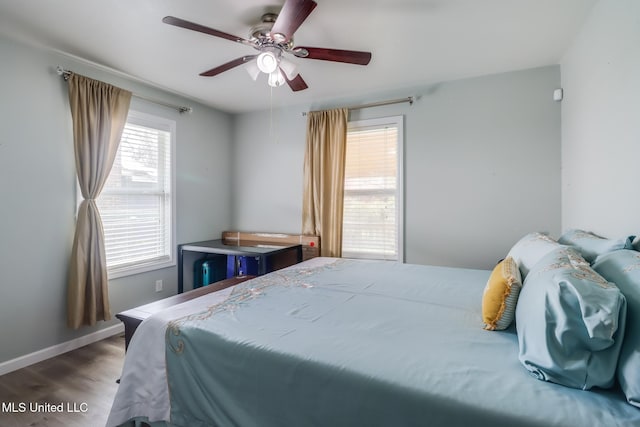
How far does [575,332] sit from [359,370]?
0.64 m

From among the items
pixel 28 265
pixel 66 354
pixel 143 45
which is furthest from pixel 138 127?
pixel 66 354

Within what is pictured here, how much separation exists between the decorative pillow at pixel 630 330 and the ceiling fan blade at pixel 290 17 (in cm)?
168

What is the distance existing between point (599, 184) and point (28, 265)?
396cm

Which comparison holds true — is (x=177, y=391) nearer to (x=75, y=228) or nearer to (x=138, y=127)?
(x=75, y=228)

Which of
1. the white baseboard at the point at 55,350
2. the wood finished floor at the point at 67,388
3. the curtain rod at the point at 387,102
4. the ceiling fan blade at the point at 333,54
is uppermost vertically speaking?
the curtain rod at the point at 387,102

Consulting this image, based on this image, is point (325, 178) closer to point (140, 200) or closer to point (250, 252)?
point (250, 252)

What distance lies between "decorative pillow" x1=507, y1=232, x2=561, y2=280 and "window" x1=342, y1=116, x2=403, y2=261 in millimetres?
1460

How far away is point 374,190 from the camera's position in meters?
3.42

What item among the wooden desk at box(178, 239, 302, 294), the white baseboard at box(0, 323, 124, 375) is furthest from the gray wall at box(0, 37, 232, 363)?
the wooden desk at box(178, 239, 302, 294)

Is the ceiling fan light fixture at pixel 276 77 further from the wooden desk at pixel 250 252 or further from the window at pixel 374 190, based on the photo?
the wooden desk at pixel 250 252

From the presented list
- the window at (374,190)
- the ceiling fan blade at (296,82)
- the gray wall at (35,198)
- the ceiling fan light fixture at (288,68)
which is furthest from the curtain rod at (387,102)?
the gray wall at (35,198)

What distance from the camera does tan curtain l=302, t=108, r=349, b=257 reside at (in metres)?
3.44

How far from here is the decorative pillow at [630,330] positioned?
0.81m

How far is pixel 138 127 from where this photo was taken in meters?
3.12
